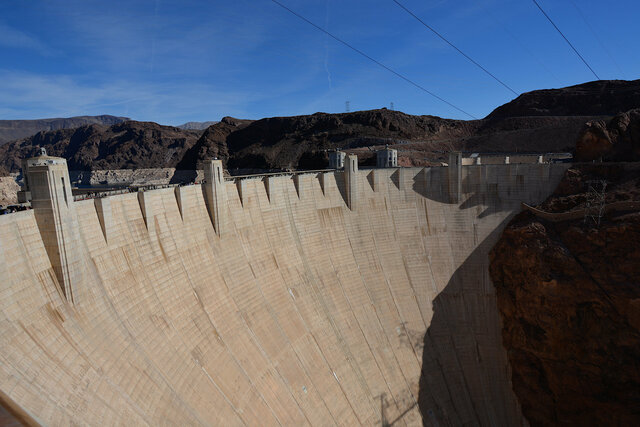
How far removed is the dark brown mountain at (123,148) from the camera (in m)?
101

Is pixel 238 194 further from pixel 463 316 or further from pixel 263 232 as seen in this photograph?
pixel 463 316

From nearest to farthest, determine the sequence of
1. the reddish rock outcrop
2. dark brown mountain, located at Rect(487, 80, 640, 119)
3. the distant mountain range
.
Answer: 1. the reddish rock outcrop
2. the distant mountain range
3. dark brown mountain, located at Rect(487, 80, 640, 119)

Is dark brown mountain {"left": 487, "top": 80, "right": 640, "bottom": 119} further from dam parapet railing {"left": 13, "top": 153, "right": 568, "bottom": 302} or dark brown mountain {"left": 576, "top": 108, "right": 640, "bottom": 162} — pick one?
dam parapet railing {"left": 13, "top": 153, "right": 568, "bottom": 302}

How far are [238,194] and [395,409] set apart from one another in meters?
14.5

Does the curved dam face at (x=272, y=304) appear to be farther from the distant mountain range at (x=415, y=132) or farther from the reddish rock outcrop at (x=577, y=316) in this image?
the distant mountain range at (x=415, y=132)

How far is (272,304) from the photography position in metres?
A: 20.0

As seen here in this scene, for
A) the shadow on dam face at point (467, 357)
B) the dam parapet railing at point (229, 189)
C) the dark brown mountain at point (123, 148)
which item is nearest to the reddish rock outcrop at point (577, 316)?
the shadow on dam face at point (467, 357)

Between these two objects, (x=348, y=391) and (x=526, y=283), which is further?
(x=526, y=283)

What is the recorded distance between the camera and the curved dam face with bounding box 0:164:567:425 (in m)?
11.3

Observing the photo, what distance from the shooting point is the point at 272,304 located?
20.0 m

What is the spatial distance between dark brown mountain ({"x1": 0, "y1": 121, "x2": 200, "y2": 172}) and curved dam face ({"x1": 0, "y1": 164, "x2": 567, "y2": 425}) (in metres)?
84.6

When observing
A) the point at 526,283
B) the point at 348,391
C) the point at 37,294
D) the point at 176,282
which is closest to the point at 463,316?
the point at 526,283

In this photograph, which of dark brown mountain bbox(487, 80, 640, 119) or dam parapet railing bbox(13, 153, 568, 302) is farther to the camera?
dark brown mountain bbox(487, 80, 640, 119)

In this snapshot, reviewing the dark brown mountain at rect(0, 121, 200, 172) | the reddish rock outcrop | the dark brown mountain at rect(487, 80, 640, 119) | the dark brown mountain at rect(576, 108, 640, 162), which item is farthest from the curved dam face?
the dark brown mountain at rect(0, 121, 200, 172)
